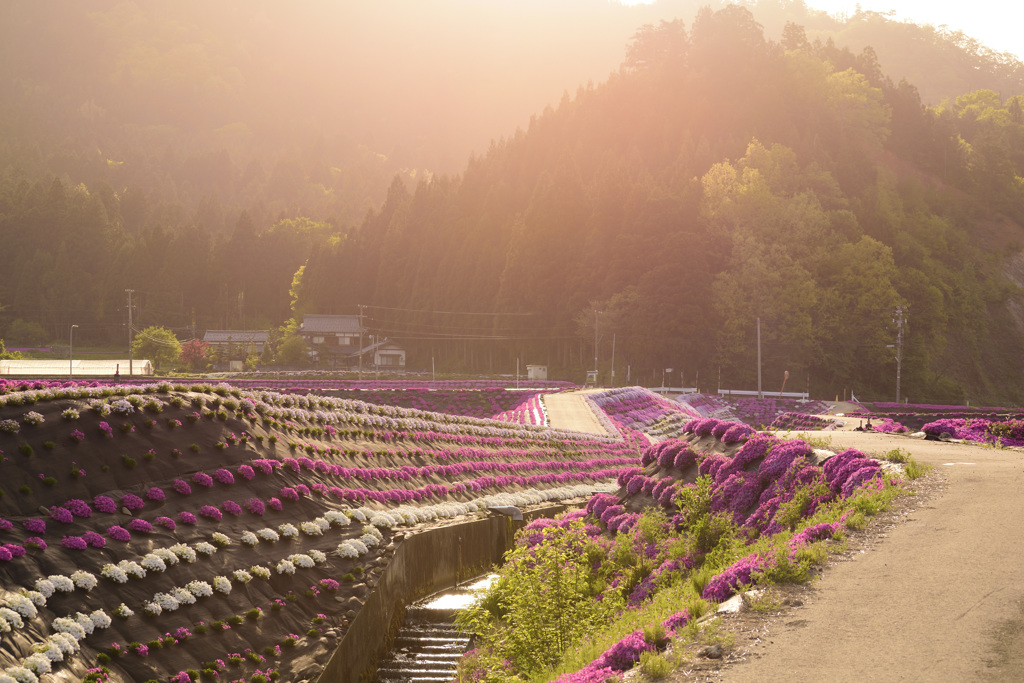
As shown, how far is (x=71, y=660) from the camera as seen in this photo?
1208cm

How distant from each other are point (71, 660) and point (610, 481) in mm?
28082

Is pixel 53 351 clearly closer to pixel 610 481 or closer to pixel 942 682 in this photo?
pixel 610 481

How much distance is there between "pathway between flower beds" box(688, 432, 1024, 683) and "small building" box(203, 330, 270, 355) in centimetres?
11337

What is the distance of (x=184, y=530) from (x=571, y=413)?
3931 cm

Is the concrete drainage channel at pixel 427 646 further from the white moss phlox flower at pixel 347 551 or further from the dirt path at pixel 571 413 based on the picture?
the dirt path at pixel 571 413

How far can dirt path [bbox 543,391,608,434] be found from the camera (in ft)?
162

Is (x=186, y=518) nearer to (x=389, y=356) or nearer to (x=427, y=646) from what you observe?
(x=427, y=646)

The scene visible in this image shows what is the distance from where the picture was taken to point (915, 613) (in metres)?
9.91

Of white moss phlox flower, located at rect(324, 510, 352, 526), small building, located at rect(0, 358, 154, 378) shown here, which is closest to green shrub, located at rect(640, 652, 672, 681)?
white moss phlox flower, located at rect(324, 510, 352, 526)

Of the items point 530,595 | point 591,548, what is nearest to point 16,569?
point 530,595

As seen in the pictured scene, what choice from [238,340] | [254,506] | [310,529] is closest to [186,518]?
[254,506]

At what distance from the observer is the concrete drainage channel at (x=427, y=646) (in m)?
17.0

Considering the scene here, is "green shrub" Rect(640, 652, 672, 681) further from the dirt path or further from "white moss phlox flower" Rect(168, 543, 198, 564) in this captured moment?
the dirt path

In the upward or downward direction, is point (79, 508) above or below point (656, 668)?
above
